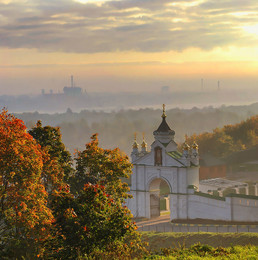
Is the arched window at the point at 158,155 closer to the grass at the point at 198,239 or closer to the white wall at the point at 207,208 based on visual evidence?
the white wall at the point at 207,208

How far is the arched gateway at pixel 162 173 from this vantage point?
185ft

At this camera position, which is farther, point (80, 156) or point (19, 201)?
point (80, 156)

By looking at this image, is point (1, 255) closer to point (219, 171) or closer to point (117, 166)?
point (117, 166)

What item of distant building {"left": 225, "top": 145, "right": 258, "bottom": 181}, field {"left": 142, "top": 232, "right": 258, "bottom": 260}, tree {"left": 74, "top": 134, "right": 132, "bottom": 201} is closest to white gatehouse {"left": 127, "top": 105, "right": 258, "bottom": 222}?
field {"left": 142, "top": 232, "right": 258, "bottom": 260}

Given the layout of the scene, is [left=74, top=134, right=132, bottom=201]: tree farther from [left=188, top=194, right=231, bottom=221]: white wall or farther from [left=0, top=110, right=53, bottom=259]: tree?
[left=188, top=194, right=231, bottom=221]: white wall

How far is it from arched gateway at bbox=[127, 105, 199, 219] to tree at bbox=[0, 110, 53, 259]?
27.4 m

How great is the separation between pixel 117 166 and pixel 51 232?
13668mm

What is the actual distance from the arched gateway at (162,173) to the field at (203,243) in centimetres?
835

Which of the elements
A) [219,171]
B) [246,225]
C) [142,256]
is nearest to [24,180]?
[142,256]

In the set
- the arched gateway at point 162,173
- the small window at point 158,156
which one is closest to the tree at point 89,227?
the arched gateway at point 162,173

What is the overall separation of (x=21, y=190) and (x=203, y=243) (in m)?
18.9

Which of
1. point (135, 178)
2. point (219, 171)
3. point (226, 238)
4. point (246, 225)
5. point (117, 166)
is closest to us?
point (117, 166)

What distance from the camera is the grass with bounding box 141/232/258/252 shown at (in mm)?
43062

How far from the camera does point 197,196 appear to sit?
55.7 meters
